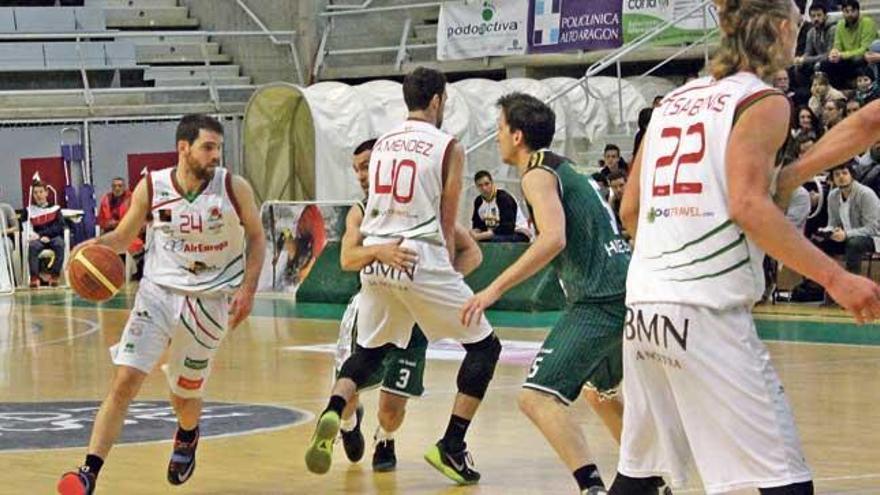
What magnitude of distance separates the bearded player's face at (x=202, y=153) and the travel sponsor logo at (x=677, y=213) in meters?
4.15

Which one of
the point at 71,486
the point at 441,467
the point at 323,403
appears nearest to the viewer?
the point at 71,486

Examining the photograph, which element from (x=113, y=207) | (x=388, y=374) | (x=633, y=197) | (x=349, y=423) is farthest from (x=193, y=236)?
(x=113, y=207)

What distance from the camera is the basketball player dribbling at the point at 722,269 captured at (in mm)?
4832

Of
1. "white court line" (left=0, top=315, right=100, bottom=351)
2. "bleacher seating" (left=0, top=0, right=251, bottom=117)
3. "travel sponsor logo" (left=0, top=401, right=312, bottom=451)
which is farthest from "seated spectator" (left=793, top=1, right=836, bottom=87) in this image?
"bleacher seating" (left=0, top=0, right=251, bottom=117)

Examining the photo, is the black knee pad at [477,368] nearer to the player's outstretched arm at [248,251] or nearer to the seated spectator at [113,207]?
the player's outstretched arm at [248,251]

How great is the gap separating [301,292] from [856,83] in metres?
6.91

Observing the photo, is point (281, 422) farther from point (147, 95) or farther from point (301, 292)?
point (147, 95)

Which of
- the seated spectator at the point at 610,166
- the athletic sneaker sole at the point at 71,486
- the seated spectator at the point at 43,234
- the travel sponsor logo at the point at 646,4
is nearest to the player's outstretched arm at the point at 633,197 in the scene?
the athletic sneaker sole at the point at 71,486

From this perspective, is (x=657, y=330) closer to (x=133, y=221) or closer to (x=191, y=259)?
(x=191, y=259)

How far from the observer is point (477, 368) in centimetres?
895

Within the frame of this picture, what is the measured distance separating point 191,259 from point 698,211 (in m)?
4.37

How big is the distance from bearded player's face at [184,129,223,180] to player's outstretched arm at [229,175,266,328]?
0.19 m

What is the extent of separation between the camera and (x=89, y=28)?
31328 millimetres

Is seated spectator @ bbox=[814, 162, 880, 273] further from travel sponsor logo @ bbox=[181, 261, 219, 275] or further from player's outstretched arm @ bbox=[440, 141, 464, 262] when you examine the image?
travel sponsor logo @ bbox=[181, 261, 219, 275]
